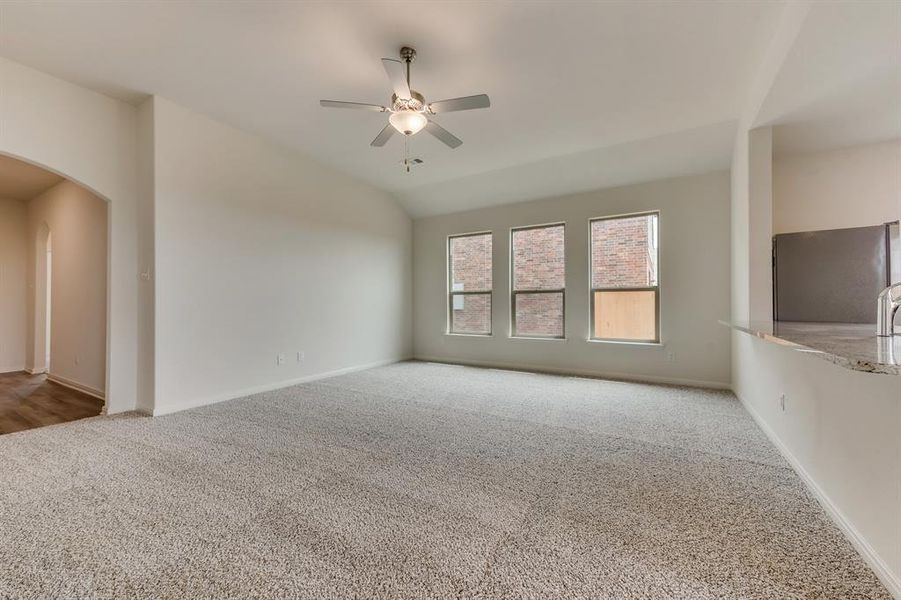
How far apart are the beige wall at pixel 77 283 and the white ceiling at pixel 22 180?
120 mm

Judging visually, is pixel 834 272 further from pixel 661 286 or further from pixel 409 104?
pixel 409 104

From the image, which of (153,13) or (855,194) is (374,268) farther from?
(855,194)

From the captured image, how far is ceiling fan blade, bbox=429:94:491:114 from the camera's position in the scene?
2.65 m

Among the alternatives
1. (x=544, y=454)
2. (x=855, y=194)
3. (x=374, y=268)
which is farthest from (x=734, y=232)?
(x=374, y=268)

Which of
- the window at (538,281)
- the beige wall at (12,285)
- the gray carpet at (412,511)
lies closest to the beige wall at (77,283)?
the beige wall at (12,285)

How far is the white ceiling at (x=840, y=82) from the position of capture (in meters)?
1.95

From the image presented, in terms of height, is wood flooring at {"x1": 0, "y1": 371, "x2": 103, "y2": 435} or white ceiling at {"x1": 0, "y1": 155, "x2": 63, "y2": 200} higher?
white ceiling at {"x1": 0, "y1": 155, "x2": 63, "y2": 200}

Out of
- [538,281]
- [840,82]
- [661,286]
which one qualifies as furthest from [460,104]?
[661,286]

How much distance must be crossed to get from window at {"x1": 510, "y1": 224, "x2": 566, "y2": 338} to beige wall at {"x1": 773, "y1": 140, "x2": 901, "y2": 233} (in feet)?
8.66

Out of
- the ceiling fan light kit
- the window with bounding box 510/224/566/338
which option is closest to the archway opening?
the ceiling fan light kit

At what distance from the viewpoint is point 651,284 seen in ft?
17.2

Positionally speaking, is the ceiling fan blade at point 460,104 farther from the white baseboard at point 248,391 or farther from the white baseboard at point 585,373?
the white baseboard at point 585,373

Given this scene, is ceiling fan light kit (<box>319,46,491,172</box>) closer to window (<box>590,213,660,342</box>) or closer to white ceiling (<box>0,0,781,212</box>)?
white ceiling (<box>0,0,781,212</box>)

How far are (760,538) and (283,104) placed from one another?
478 cm
